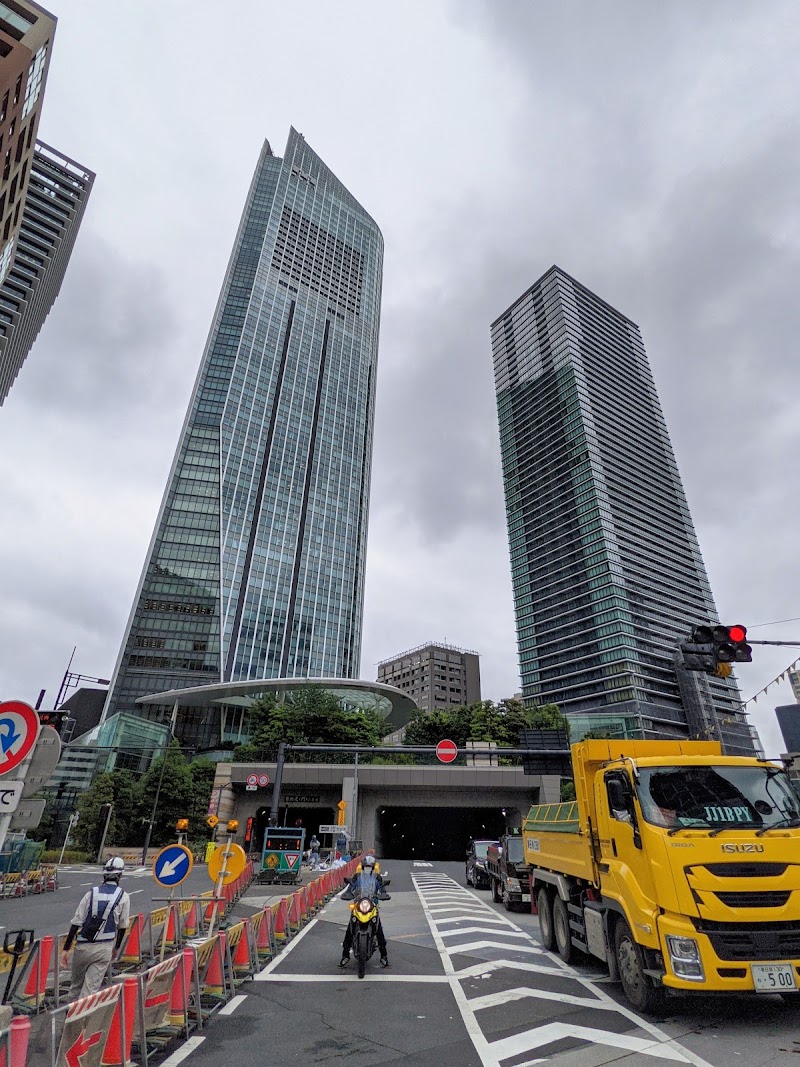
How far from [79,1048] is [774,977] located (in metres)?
7.25

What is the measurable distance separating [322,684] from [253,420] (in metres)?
62.1

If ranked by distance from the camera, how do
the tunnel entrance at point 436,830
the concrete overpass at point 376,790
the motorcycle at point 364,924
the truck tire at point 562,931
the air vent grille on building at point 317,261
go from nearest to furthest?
1. the motorcycle at point 364,924
2. the truck tire at point 562,931
3. the concrete overpass at point 376,790
4. the tunnel entrance at point 436,830
5. the air vent grille on building at point 317,261

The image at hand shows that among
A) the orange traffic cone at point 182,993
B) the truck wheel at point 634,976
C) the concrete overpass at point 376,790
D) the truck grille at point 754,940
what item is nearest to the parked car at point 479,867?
the truck wheel at point 634,976

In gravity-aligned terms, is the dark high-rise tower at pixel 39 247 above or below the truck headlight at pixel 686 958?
above

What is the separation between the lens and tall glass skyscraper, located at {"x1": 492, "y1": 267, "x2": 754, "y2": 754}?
13875 centimetres

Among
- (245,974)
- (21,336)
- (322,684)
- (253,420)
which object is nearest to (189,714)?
(322,684)

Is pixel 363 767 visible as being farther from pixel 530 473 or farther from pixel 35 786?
pixel 530 473

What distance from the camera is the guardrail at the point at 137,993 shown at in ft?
16.5

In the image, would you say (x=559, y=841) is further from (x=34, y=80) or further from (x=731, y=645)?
(x=34, y=80)

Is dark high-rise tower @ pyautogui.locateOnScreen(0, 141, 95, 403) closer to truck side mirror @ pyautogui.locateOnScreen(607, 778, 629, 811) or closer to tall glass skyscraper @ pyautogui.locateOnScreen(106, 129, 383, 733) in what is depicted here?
tall glass skyscraper @ pyautogui.locateOnScreen(106, 129, 383, 733)

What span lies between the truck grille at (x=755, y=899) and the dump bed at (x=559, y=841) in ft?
8.71

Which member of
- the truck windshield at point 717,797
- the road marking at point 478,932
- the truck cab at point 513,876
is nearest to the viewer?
the truck windshield at point 717,797

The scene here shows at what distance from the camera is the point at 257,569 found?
104 metres

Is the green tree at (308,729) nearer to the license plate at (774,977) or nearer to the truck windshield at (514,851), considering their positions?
the truck windshield at (514,851)
